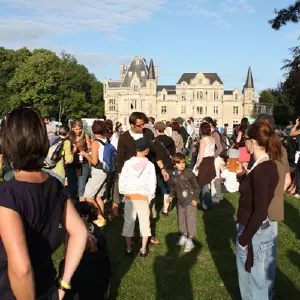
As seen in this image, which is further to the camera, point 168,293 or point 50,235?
point 168,293

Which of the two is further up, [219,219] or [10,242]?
[10,242]

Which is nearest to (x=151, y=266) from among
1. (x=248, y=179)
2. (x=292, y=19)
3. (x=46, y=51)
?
(x=248, y=179)

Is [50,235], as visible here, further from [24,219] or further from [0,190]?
[0,190]

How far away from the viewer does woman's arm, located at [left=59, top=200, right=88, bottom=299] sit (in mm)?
2088

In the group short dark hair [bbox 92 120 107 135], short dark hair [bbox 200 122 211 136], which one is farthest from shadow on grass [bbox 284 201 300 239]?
short dark hair [bbox 92 120 107 135]

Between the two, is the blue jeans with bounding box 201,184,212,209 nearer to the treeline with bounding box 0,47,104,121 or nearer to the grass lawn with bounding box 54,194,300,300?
the grass lawn with bounding box 54,194,300,300

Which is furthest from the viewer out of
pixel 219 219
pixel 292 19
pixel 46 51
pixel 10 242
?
pixel 46 51

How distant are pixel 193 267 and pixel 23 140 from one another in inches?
167

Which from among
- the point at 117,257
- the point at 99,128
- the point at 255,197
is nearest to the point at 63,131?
the point at 99,128

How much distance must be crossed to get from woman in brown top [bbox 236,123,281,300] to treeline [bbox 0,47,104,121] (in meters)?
44.0

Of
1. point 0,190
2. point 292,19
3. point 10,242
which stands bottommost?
point 10,242

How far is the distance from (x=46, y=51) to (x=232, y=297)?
61.1 metres

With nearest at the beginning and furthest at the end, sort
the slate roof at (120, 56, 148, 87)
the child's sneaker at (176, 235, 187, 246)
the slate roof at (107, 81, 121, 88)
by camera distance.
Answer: the child's sneaker at (176, 235, 187, 246) < the slate roof at (120, 56, 148, 87) < the slate roof at (107, 81, 121, 88)

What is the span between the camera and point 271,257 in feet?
12.2
